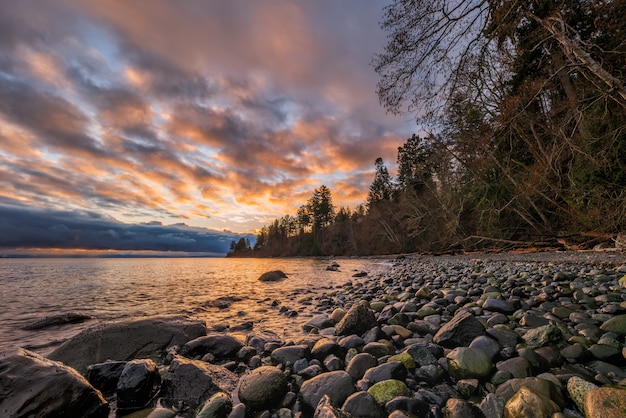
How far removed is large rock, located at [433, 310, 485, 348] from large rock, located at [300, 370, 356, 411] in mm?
1399

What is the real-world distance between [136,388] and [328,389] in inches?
68.7

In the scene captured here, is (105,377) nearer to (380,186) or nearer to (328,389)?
(328,389)

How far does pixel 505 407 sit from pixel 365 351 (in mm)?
1449

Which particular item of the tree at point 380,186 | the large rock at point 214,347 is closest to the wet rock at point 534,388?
the large rock at point 214,347

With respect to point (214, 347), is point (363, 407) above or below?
above

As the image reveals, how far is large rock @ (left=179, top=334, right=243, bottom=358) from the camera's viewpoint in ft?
11.8

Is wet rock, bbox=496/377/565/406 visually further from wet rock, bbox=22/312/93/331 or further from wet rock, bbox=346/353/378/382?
wet rock, bbox=22/312/93/331

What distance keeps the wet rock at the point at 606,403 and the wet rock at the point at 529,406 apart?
17 cm

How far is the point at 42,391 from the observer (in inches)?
82.3

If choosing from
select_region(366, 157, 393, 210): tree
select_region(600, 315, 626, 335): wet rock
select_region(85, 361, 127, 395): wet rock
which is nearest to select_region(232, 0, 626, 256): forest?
select_region(600, 315, 626, 335): wet rock

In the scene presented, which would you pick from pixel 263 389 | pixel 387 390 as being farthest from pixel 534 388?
pixel 263 389

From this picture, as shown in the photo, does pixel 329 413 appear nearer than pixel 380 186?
Yes

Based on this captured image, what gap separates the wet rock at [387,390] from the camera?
2113mm

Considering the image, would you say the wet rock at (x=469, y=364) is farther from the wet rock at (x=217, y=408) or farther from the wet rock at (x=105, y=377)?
the wet rock at (x=105, y=377)
